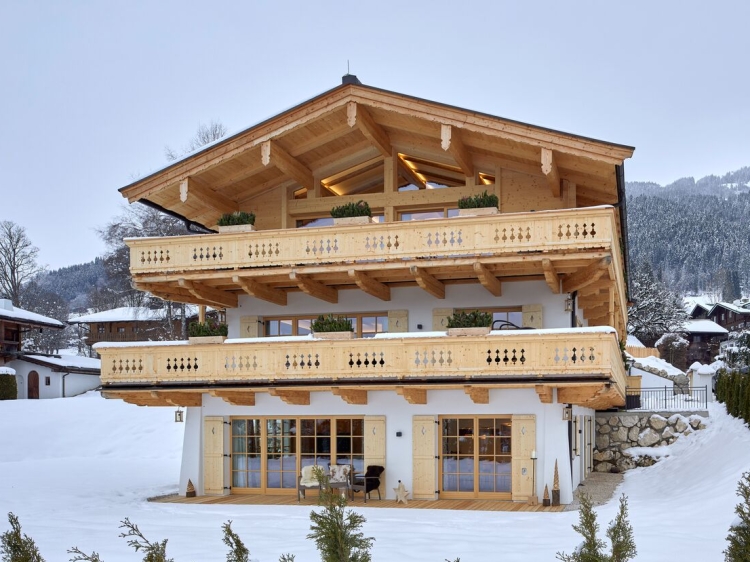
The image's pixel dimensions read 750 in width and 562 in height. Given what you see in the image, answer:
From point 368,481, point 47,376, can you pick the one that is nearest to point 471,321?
point 368,481

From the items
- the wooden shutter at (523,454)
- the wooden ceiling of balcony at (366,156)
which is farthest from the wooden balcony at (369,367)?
the wooden ceiling of balcony at (366,156)

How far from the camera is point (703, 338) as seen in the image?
83.2 m

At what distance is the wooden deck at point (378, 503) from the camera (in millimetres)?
18031

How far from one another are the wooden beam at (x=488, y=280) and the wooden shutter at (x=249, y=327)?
633 centimetres

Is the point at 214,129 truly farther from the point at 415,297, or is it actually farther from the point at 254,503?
the point at 254,503

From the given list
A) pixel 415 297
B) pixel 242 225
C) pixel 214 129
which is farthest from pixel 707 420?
pixel 214 129

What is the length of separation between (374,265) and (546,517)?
265 inches

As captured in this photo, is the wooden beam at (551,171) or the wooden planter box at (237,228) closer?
the wooden beam at (551,171)

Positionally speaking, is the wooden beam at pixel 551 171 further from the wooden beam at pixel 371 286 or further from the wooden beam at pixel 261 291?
the wooden beam at pixel 261 291

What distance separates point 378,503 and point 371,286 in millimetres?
5110

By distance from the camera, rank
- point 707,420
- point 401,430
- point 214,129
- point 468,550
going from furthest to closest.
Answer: point 214,129 < point 707,420 < point 401,430 < point 468,550

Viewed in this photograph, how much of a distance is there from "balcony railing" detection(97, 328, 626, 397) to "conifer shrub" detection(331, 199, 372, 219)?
3266 millimetres

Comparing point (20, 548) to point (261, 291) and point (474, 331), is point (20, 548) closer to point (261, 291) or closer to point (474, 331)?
point (474, 331)

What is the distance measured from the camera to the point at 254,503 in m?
19.5
